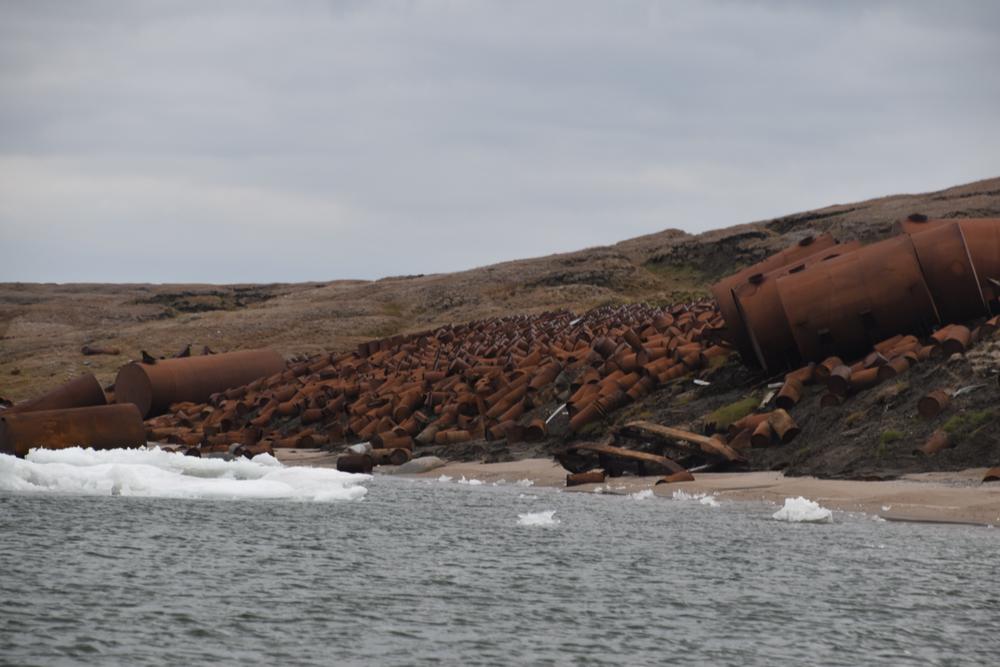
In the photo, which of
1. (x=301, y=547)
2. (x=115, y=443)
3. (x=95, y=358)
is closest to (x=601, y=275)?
(x=95, y=358)

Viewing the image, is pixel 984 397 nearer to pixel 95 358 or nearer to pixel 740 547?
pixel 740 547

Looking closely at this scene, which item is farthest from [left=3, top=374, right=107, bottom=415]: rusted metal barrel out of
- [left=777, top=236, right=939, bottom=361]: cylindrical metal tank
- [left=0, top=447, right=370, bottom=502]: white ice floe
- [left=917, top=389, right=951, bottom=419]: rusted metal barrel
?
[left=917, top=389, right=951, bottom=419]: rusted metal barrel

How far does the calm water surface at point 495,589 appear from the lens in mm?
7926

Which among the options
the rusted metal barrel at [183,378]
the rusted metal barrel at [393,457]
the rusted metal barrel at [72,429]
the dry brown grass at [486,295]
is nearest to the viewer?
the rusted metal barrel at [72,429]

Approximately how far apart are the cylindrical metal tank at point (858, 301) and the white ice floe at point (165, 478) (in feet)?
25.1

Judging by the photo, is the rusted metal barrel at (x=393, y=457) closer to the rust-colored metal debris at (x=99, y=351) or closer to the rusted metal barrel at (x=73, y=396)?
the rusted metal barrel at (x=73, y=396)

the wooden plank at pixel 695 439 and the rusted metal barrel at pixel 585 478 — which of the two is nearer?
the wooden plank at pixel 695 439

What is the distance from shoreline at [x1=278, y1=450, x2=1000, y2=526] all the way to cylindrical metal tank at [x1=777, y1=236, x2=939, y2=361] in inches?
146

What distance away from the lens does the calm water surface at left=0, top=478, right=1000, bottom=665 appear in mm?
7926

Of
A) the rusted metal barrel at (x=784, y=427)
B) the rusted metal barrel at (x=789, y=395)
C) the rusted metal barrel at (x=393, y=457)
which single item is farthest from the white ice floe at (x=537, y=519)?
the rusted metal barrel at (x=393, y=457)

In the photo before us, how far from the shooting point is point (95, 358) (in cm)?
4888

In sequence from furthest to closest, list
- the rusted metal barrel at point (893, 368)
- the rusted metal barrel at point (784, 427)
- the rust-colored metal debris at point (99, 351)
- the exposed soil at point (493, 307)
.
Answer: the rust-colored metal debris at point (99, 351), the exposed soil at point (493, 307), the rusted metal barrel at point (893, 368), the rusted metal barrel at point (784, 427)

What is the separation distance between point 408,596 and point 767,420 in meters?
9.48

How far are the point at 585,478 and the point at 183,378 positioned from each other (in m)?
19.3
